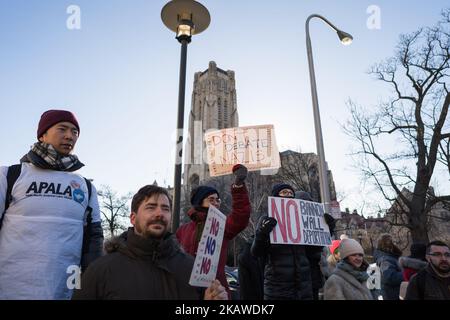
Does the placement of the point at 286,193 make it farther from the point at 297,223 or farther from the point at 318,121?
the point at 318,121

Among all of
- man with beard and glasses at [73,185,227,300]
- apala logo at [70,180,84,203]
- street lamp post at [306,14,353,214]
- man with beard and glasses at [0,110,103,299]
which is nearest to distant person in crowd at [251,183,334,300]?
man with beard and glasses at [73,185,227,300]

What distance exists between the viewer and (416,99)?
1467 cm

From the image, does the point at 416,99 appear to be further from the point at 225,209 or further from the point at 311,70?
the point at 225,209

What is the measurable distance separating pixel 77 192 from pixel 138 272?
3.20 feet

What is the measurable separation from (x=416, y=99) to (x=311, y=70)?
335 inches

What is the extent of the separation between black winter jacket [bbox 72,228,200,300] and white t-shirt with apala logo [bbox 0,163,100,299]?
45 centimetres

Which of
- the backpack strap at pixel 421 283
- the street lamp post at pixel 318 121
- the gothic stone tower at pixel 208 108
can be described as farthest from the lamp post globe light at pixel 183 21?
the gothic stone tower at pixel 208 108

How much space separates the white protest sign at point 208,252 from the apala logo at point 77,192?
1.14 metres

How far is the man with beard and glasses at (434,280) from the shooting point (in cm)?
354

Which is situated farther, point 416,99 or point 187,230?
point 416,99

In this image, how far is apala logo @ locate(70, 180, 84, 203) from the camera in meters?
2.65

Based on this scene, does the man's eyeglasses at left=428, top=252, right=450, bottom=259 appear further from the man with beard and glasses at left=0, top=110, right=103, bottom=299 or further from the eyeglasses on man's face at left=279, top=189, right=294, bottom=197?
the man with beard and glasses at left=0, top=110, right=103, bottom=299

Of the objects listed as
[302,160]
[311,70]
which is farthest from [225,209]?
[311,70]

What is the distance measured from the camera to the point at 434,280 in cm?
363
